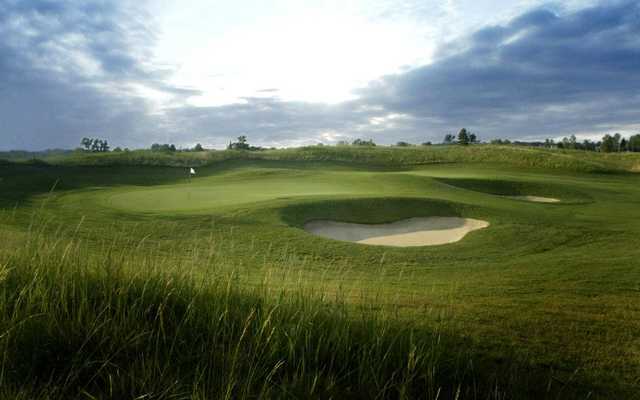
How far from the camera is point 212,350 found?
3.60m

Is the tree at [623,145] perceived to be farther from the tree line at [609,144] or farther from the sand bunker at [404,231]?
the sand bunker at [404,231]

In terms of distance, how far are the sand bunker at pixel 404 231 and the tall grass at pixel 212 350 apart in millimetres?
9408

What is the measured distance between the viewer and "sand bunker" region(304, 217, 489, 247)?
45.6 ft

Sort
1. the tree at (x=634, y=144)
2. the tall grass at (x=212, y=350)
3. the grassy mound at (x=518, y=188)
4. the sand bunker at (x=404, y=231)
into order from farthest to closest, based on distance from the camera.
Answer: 1. the tree at (x=634, y=144)
2. the grassy mound at (x=518, y=188)
3. the sand bunker at (x=404, y=231)
4. the tall grass at (x=212, y=350)

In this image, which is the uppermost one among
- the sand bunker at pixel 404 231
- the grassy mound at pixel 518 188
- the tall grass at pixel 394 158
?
the tall grass at pixel 394 158

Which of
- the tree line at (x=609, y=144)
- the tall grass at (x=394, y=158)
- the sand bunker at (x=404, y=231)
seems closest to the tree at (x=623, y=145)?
the tree line at (x=609, y=144)

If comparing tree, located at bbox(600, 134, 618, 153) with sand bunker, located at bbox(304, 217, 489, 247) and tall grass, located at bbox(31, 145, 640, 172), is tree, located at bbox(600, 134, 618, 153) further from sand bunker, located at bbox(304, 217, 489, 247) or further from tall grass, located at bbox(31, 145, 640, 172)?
sand bunker, located at bbox(304, 217, 489, 247)

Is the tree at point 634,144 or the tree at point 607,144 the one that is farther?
the tree at point 634,144

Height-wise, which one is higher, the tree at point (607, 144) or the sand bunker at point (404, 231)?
the tree at point (607, 144)

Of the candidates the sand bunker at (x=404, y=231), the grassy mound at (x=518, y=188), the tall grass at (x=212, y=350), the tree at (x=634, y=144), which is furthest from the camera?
the tree at (x=634, y=144)

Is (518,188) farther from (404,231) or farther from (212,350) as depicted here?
(212,350)

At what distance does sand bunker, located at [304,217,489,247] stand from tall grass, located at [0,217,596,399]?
9.41 metres

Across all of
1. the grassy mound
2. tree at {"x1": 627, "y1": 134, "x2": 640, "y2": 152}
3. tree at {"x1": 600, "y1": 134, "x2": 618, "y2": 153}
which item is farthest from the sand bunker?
tree at {"x1": 627, "y1": 134, "x2": 640, "y2": 152}

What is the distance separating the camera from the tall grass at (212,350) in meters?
3.31
